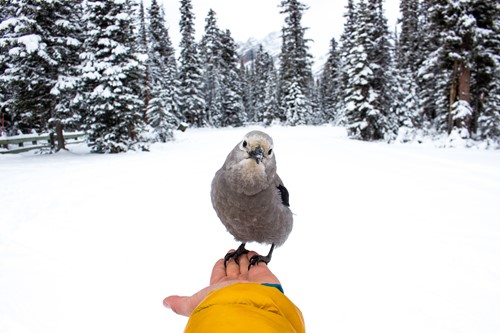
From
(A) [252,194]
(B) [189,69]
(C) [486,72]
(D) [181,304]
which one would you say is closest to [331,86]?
(B) [189,69]

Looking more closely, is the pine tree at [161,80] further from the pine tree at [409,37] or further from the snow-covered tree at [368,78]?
the pine tree at [409,37]

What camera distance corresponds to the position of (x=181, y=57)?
40.6 metres

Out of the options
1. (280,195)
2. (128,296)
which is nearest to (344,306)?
(280,195)

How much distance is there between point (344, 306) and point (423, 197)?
483cm

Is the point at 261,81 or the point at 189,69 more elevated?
the point at 261,81

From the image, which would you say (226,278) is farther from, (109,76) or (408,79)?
(408,79)

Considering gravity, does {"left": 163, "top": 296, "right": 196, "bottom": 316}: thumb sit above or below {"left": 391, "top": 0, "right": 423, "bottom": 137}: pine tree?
below

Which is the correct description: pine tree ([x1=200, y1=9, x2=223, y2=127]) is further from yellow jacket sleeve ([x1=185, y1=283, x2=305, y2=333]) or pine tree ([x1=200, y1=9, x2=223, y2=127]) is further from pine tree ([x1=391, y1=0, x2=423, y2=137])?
yellow jacket sleeve ([x1=185, y1=283, x2=305, y2=333])

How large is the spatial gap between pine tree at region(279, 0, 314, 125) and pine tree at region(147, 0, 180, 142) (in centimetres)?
1380

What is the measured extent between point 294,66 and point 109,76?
2840cm

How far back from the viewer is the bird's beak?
2377mm

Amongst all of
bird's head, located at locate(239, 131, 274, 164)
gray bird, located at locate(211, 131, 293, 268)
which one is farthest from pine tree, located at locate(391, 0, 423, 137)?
bird's head, located at locate(239, 131, 274, 164)

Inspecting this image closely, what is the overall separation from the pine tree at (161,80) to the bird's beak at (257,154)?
2389 centimetres

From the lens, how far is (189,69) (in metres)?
40.6
